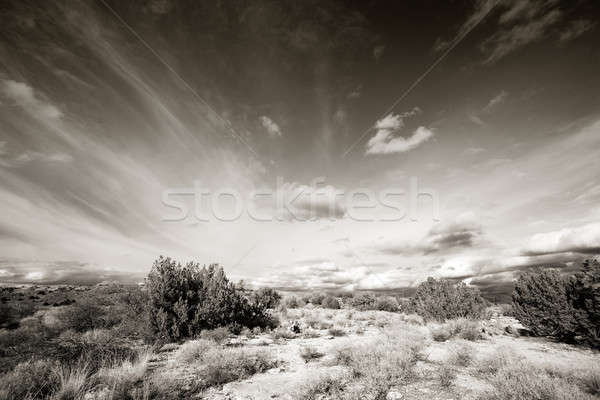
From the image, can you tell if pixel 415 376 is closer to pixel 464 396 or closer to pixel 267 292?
pixel 464 396

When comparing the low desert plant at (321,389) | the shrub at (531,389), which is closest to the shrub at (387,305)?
the shrub at (531,389)

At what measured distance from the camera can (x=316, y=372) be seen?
888cm

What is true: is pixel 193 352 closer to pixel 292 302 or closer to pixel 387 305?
pixel 292 302

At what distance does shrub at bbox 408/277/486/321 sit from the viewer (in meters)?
19.2

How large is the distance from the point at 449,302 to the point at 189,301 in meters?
18.0

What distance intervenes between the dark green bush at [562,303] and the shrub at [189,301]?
16379 millimetres

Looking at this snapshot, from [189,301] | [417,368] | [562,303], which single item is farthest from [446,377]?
[189,301]

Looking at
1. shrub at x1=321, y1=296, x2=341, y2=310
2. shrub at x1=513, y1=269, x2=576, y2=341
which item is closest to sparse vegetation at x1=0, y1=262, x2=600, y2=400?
shrub at x1=513, y1=269, x2=576, y2=341

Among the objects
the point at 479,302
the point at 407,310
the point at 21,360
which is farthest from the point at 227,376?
the point at 407,310

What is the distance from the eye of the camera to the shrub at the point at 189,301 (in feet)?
44.2

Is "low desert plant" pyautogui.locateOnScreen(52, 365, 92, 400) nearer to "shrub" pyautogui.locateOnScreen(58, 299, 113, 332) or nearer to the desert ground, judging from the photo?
the desert ground

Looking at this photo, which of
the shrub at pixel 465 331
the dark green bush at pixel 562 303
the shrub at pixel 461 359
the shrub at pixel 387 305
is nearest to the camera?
the shrub at pixel 461 359

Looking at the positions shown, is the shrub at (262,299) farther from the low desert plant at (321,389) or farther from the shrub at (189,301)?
the low desert plant at (321,389)

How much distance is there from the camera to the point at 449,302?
19.8 metres
